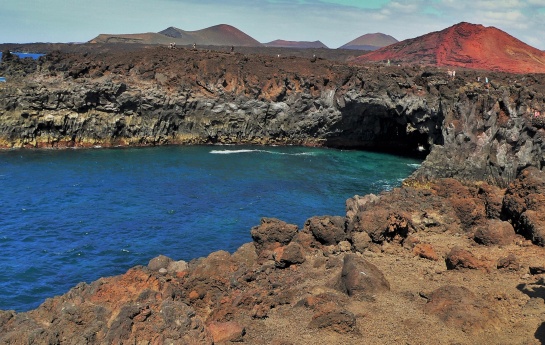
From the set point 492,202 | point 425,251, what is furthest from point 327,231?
point 492,202

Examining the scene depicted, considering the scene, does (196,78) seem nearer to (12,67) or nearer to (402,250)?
(12,67)

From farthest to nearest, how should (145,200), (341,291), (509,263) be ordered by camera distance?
(145,200) < (509,263) < (341,291)

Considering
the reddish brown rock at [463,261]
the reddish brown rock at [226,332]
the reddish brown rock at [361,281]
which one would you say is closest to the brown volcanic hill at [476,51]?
the reddish brown rock at [463,261]

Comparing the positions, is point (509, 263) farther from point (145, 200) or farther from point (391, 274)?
point (145, 200)

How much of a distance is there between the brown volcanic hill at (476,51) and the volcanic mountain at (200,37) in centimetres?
9239

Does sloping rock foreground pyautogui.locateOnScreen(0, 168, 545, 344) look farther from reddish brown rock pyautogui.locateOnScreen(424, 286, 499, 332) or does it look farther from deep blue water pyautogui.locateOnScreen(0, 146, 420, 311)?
deep blue water pyautogui.locateOnScreen(0, 146, 420, 311)

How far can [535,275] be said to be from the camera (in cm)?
1695

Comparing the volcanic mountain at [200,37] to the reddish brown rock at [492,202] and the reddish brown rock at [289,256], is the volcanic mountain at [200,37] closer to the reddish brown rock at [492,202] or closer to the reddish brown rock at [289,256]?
the reddish brown rock at [492,202]

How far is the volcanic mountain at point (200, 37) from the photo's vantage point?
177 meters

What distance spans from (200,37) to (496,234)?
175m

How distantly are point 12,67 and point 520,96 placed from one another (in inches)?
2456

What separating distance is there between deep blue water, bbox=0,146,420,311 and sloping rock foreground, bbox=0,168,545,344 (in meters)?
11.1

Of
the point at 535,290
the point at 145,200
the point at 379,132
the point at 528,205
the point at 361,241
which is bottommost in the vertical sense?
the point at 145,200

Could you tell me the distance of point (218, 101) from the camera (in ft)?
214
